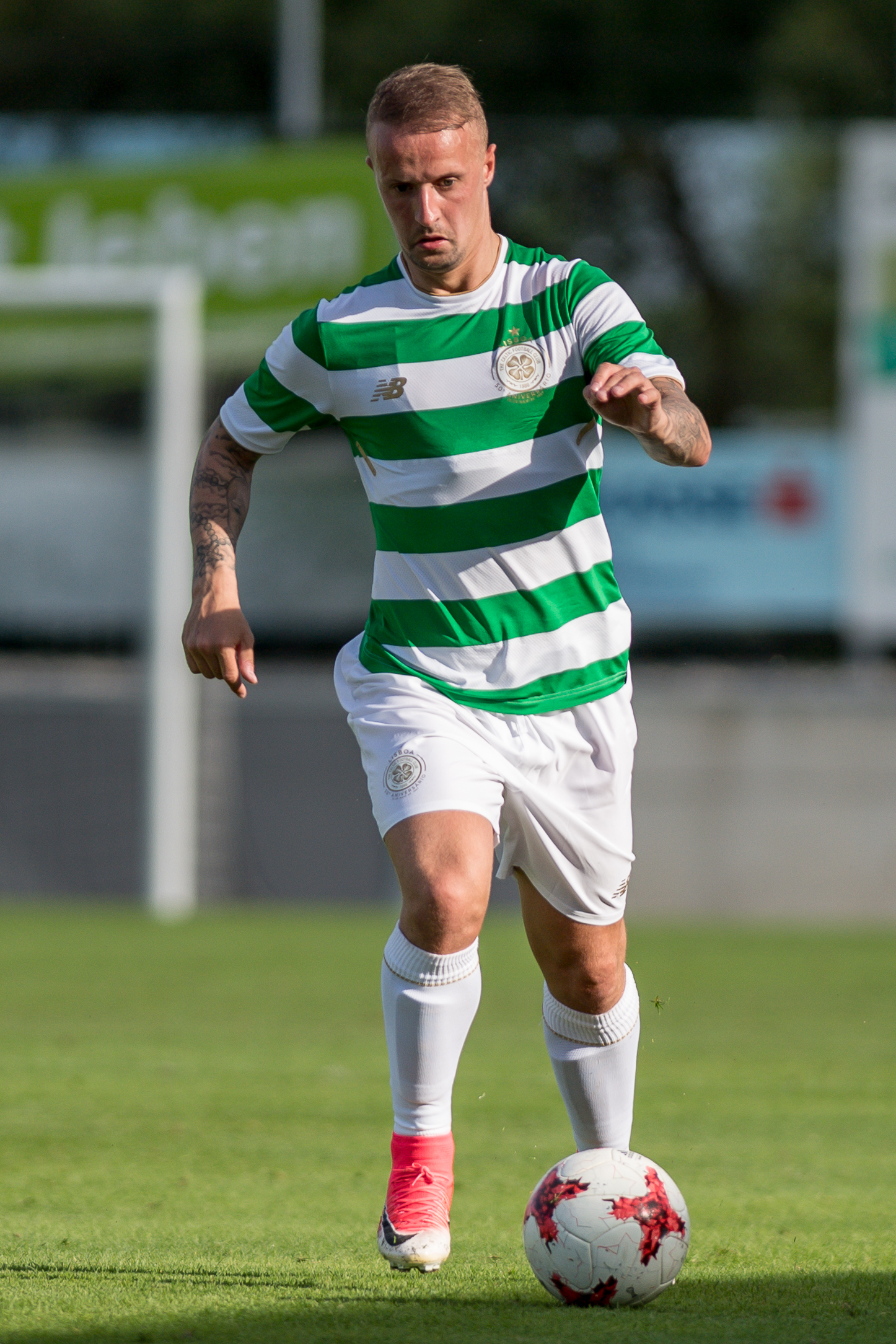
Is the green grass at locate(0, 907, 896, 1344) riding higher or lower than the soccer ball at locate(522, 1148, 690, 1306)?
lower

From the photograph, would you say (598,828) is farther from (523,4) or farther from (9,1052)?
(523,4)

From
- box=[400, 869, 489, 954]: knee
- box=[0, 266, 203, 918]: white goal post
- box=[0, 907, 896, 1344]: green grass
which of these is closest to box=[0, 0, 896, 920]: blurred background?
box=[0, 266, 203, 918]: white goal post

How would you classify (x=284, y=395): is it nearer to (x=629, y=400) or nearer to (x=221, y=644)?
(x=221, y=644)

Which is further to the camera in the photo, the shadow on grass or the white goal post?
the white goal post

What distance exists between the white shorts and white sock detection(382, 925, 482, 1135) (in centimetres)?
23

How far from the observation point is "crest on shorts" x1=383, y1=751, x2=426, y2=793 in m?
3.84

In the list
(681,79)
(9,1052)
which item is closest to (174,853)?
(9,1052)

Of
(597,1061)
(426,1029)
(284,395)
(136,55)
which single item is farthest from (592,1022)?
(136,55)

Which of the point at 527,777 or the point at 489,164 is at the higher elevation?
the point at 489,164

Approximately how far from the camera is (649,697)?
14984 mm

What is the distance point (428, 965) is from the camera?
12.7ft

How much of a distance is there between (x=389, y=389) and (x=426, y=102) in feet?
1.83

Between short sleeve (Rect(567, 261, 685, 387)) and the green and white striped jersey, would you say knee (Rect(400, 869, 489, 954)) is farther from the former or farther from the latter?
short sleeve (Rect(567, 261, 685, 387))

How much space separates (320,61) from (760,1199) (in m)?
22.6
